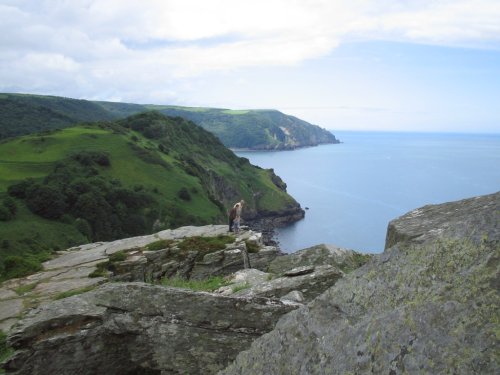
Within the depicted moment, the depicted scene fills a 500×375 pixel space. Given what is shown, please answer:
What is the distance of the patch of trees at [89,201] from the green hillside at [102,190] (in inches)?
8.4

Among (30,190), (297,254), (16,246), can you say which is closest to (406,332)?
(297,254)

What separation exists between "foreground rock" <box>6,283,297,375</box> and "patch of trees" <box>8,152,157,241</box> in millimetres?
90226

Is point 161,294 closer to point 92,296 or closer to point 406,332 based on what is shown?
point 92,296

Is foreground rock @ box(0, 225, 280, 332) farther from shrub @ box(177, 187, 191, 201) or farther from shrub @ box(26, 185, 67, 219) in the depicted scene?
shrub @ box(177, 187, 191, 201)

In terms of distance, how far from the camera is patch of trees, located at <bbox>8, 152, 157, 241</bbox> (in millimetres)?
96188

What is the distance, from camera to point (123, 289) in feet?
37.8

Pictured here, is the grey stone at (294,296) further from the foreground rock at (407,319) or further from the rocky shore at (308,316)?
the foreground rock at (407,319)

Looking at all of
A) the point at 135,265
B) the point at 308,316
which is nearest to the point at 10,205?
the point at 135,265

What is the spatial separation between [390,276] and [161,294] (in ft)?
22.7

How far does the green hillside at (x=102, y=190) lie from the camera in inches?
3580

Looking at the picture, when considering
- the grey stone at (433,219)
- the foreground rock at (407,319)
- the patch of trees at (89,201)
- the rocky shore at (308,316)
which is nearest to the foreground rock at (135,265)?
the rocky shore at (308,316)

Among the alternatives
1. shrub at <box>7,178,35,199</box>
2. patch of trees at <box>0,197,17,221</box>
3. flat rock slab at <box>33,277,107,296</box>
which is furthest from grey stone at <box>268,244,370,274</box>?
shrub at <box>7,178,35,199</box>

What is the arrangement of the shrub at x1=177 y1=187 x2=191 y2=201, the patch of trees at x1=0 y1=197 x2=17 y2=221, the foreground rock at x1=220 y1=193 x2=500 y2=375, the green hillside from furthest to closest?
the shrub at x1=177 y1=187 x2=191 y2=201 → the green hillside → the patch of trees at x1=0 y1=197 x2=17 y2=221 → the foreground rock at x1=220 y1=193 x2=500 y2=375

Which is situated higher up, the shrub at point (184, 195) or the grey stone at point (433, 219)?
the grey stone at point (433, 219)
